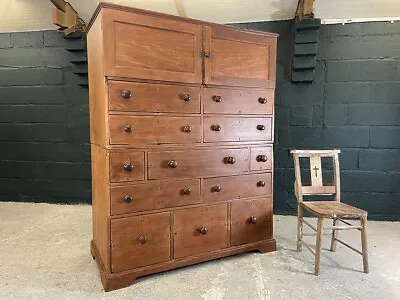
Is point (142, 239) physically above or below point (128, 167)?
below

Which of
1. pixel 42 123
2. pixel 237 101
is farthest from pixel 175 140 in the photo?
pixel 42 123

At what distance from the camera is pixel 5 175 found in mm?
3738

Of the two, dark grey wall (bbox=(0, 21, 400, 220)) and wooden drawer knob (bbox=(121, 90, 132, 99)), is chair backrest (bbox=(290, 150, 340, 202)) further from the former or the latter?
A: wooden drawer knob (bbox=(121, 90, 132, 99))

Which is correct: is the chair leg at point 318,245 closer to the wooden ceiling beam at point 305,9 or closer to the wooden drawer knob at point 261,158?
the wooden drawer knob at point 261,158

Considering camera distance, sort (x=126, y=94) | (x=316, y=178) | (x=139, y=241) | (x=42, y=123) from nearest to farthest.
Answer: (x=126, y=94) → (x=139, y=241) → (x=316, y=178) → (x=42, y=123)

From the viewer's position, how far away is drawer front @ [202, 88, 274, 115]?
2.11 m

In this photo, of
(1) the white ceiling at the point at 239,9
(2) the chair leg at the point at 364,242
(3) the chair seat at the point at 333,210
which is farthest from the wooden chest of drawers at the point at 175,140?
(1) the white ceiling at the point at 239,9

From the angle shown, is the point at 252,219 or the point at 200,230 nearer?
the point at 200,230

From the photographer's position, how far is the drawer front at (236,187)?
7.04ft

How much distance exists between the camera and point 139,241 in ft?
6.28

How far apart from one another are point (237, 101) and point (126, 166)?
0.91 metres

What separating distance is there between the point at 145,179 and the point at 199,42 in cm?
95

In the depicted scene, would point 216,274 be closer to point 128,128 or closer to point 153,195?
point 153,195

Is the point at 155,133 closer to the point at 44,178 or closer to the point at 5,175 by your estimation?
the point at 44,178
